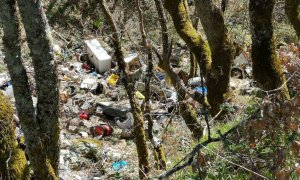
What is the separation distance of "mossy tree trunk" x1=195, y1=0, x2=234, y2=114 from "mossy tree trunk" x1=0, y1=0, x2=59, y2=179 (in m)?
2.27

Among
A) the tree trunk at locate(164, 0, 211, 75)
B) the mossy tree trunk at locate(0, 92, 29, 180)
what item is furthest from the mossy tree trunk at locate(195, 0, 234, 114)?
the mossy tree trunk at locate(0, 92, 29, 180)

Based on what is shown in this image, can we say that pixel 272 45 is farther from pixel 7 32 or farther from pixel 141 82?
pixel 141 82

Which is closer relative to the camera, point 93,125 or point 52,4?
point 93,125

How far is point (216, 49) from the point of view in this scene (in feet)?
17.8

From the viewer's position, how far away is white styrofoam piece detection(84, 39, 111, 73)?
1020cm

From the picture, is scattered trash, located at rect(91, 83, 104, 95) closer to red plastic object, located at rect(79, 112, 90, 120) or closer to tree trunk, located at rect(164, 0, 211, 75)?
red plastic object, located at rect(79, 112, 90, 120)

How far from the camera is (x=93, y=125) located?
817 centimetres

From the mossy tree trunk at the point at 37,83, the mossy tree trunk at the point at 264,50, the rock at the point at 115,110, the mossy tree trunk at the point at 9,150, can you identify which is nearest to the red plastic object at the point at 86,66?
the rock at the point at 115,110

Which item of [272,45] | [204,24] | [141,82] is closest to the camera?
[272,45]

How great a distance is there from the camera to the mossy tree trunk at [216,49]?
5219mm

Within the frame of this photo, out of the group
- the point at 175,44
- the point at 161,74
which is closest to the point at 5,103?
the point at 161,74

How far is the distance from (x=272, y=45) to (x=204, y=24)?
101 cm

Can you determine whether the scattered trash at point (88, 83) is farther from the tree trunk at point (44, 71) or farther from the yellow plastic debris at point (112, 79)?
the tree trunk at point (44, 71)

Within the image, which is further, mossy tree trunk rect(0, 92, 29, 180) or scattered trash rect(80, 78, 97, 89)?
scattered trash rect(80, 78, 97, 89)
